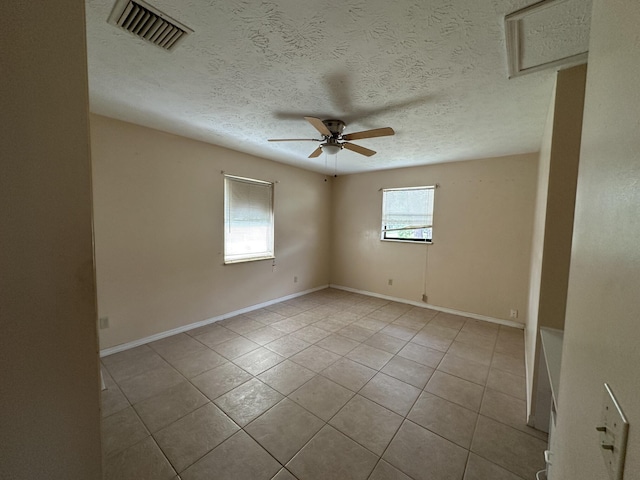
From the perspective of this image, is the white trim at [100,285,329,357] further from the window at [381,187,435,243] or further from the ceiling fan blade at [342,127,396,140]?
the ceiling fan blade at [342,127,396,140]

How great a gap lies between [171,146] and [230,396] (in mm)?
2787

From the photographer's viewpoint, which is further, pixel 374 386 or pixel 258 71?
pixel 374 386

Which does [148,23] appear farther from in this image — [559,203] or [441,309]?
[441,309]

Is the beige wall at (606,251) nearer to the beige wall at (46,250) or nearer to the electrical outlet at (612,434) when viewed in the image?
the electrical outlet at (612,434)

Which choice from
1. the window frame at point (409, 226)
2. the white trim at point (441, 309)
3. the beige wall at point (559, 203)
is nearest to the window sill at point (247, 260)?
the white trim at point (441, 309)


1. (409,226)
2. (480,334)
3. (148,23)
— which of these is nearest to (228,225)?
(148,23)

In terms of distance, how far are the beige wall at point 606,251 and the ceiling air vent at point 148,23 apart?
5.57 ft

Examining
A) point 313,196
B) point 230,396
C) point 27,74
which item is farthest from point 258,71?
point 313,196

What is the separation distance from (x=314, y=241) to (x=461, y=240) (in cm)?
261

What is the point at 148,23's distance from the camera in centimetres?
129

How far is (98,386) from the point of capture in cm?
65

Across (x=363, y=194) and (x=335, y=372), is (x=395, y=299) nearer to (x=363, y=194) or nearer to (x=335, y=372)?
(x=363, y=194)

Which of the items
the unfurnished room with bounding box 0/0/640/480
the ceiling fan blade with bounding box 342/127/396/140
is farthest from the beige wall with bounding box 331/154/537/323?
the ceiling fan blade with bounding box 342/127/396/140

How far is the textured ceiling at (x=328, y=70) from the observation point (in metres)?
1.21
